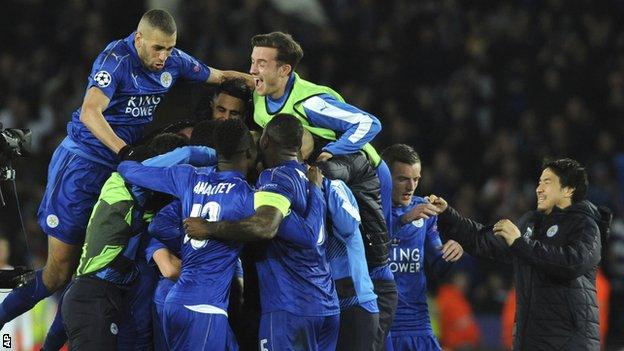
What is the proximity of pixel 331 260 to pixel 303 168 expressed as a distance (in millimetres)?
677

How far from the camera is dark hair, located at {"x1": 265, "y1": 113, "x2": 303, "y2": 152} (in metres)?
6.93

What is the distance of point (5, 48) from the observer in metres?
15.4

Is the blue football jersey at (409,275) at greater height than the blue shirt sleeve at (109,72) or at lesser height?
lesser

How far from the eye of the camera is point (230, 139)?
6.83 meters

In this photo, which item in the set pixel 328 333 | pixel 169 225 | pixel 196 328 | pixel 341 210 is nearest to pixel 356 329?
pixel 328 333

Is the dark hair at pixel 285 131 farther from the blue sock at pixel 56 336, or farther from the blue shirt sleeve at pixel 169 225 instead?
the blue sock at pixel 56 336

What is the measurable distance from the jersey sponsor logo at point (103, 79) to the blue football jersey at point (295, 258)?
4.32 ft

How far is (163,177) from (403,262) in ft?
7.31

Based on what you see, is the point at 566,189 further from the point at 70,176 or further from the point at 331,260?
the point at 70,176

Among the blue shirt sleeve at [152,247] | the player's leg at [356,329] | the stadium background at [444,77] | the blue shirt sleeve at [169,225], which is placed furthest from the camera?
the stadium background at [444,77]

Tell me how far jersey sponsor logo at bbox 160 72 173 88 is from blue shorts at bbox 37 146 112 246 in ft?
2.23

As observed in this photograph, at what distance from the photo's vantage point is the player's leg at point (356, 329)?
23.8ft

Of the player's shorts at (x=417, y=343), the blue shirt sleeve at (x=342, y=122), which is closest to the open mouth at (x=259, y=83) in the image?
the blue shirt sleeve at (x=342, y=122)


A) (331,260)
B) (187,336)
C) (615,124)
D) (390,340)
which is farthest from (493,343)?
(187,336)
